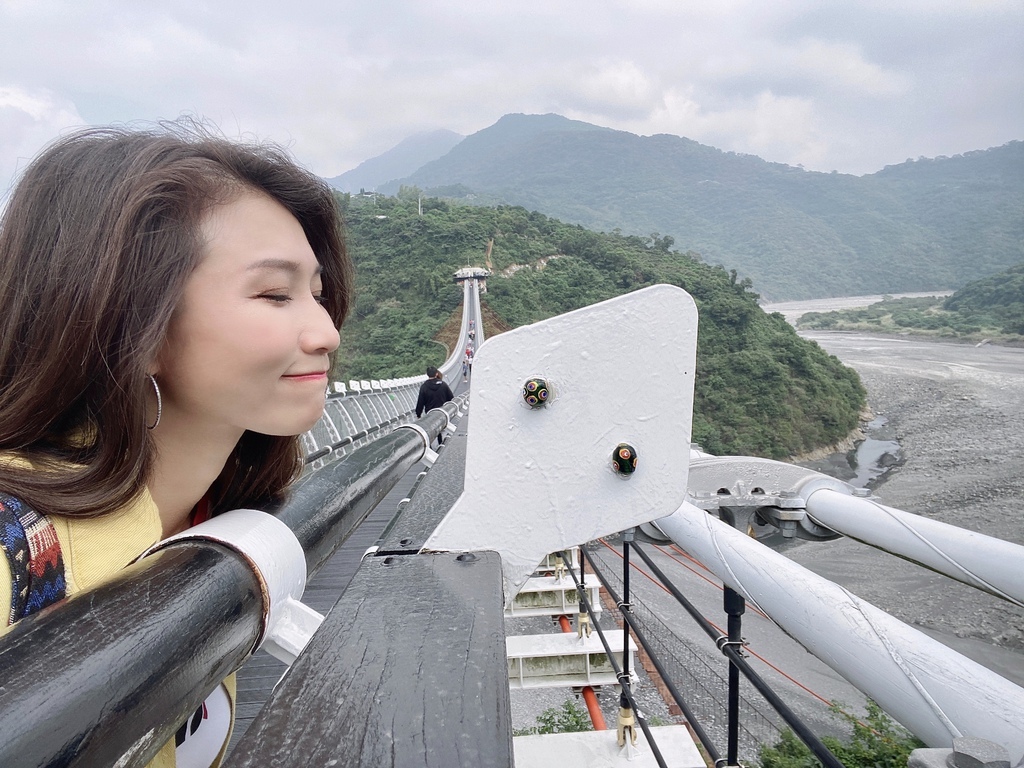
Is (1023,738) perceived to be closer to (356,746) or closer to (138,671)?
(356,746)

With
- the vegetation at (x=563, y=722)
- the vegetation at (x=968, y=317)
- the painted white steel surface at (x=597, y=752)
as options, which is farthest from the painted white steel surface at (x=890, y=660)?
the vegetation at (x=968, y=317)

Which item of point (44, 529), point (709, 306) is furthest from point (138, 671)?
point (709, 306)

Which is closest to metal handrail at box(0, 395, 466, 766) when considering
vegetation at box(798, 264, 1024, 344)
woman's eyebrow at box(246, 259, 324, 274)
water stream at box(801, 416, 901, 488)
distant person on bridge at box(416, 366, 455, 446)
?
woman's eyebrow at box(246, 259, 324, 274)

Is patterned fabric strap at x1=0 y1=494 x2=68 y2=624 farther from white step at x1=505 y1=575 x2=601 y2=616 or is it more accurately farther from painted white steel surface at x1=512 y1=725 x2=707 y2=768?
white step at x1=505 y1=575 x2=601 y2=616

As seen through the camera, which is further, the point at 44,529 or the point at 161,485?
the point at 161,485

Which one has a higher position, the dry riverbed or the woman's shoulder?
the woman's shoulder

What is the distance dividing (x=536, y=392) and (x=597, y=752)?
2872 mm

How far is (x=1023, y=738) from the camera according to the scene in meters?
0.60

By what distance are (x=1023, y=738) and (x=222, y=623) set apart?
780 mm

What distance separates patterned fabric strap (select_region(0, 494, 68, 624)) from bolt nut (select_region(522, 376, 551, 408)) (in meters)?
0.66

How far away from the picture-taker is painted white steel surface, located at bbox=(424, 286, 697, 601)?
1.06m

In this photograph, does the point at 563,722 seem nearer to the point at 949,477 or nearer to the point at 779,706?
the point at 779,706

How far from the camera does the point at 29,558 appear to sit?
562mm

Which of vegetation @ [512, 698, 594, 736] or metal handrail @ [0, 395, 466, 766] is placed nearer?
metal handrail @ [0, 395, 466, 766]
